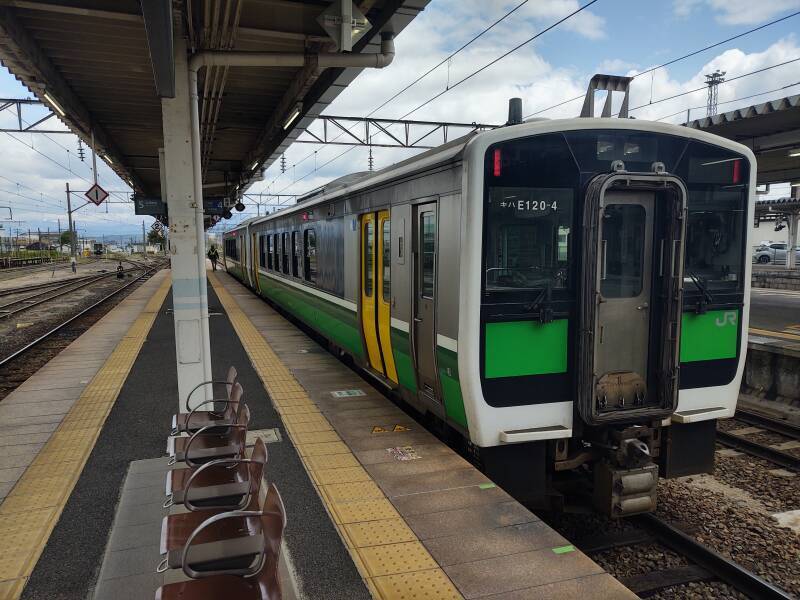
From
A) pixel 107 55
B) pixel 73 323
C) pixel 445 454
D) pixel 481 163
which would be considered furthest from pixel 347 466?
pixel 73 323

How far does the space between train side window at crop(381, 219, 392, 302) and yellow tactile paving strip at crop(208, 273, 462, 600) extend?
1.53 metres

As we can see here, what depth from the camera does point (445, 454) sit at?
5137mm

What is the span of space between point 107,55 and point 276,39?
6.96 feet

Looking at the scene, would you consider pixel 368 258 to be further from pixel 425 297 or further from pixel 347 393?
pixel 425 297

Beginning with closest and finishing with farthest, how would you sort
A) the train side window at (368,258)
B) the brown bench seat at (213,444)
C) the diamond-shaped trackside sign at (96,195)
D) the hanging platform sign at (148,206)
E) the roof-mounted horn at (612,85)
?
the brown bench seat at (213,444) → the roof-mounted horn at (612,85) → the train side window at (368,258) → the hanging platform sign at (148,206) → the diamond-shaped trackside sign at (96,195)

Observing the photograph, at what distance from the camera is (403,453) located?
5.19 metres

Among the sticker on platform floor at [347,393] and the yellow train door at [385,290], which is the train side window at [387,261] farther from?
the sticker on platform floor at [347,393]

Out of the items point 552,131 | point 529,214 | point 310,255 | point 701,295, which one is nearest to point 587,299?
point 529,214

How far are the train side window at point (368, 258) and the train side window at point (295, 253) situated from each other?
4608 mm

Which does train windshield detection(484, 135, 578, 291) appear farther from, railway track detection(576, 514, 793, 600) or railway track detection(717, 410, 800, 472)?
railway track detection(717, 410, 800, 472)

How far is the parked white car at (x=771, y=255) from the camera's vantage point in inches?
1574

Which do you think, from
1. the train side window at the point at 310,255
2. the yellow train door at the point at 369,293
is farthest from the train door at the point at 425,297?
the train side window at the point at 310,255

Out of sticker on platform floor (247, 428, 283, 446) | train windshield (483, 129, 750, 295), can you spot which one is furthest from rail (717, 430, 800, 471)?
sticker on platform floor (247, 428, 283, 446)

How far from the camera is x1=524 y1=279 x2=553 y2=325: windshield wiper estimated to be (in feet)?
14.5
